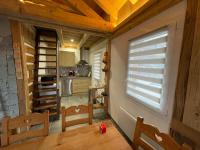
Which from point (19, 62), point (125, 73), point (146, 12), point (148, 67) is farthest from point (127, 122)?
point (19, 62)

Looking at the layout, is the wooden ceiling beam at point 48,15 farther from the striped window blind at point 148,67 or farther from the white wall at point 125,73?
the striped window blind at point 148,67

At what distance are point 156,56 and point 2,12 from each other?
239 cm

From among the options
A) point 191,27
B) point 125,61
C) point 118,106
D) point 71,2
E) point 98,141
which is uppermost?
point 71,2

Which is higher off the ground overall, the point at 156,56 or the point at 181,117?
the point at 156,56

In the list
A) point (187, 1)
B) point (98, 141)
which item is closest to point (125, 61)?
point (187, 1)

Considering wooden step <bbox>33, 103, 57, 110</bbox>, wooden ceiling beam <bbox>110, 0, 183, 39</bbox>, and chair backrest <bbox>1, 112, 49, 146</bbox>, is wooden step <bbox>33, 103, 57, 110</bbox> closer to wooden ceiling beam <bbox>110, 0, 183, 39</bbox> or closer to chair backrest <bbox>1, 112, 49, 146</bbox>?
chair backrest <bbox>1, 112, 49, 146</bbox>

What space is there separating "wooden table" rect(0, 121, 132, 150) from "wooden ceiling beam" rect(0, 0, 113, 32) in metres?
1.90

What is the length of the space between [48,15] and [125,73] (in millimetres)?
1773

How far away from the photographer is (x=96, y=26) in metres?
2.38

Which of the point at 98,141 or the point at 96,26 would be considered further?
the point at 96,26

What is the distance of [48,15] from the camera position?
6.42 feet

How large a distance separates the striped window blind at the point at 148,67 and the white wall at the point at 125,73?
102 millimetres

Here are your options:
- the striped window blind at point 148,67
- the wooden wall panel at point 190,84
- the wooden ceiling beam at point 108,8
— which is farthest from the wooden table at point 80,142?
the wooden ceiling beam at point 108,8

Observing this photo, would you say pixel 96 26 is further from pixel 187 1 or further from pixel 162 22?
pixel 187 1
